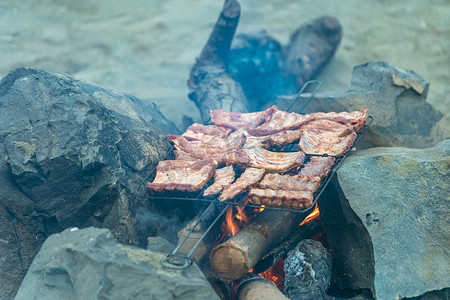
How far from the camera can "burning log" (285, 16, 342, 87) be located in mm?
7617

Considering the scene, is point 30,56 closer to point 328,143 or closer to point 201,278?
point 328,143

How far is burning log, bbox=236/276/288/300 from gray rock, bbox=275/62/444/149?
2.54 m

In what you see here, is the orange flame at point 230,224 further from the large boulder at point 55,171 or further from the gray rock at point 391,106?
the gray rock at point 391,106

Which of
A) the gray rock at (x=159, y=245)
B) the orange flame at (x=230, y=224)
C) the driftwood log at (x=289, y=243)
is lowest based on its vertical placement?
the driftwood log at (x=289, y=243)

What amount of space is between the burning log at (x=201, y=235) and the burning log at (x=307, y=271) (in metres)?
0.70

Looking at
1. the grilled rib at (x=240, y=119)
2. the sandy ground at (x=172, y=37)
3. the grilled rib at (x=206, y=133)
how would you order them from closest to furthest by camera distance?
1. the grilled rib at (x=206, y=133)
2. the grilled rib at (x=240, y=119)
3. the sandy ground at (x=172, y=37)

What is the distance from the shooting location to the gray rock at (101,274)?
2.41m

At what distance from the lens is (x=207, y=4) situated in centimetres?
1173

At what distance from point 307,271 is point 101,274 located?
171 cm

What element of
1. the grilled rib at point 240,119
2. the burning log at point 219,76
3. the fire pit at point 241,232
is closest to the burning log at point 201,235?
the fire pit at point 241,232

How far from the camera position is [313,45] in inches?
310

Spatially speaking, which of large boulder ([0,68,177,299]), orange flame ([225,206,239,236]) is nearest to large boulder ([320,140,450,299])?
orange flame ([225,206,239,236])

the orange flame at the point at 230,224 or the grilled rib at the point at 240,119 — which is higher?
the grilled rib at the point at 240,119

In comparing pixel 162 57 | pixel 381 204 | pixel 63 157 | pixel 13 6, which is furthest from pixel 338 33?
pixel 13 6
